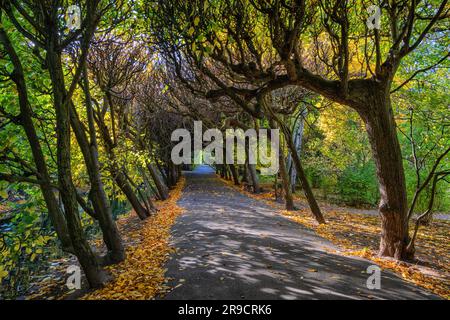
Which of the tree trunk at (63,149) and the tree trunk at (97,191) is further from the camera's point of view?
the tree trunk at (97,191)

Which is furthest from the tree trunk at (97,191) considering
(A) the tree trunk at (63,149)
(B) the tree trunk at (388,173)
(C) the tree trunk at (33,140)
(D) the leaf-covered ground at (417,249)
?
(B) the tree trunk at (388,173)

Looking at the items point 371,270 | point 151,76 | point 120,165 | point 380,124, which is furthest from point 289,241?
point 151,76

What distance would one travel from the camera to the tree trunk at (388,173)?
6730mm

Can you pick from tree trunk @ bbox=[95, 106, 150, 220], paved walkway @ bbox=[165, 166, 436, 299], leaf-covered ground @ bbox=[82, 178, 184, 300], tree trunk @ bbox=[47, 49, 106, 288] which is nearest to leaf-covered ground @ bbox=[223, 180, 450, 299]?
paved walkway @ bbox=[165, 166, 436, 299]

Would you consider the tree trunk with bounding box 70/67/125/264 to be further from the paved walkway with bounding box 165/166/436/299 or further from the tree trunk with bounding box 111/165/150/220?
the tree trunk with bounding box 111/165/150/220

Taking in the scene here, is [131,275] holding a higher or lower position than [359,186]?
lower

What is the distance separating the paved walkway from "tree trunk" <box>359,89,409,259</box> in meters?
0.89

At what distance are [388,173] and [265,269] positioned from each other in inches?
138

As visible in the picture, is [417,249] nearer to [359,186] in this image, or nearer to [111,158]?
[111,158]

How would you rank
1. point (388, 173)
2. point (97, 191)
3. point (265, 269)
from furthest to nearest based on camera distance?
1. point (388, 173)
2. point (97, 191)
3. point (265, 269)

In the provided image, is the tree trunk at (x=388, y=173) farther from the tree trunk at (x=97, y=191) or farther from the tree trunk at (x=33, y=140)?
the tree trunk at (x=33, y=140)

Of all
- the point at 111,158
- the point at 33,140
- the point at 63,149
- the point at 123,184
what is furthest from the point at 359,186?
the point at 33,140

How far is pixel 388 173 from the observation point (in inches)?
268

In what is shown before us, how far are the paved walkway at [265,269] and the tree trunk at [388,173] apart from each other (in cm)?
89
